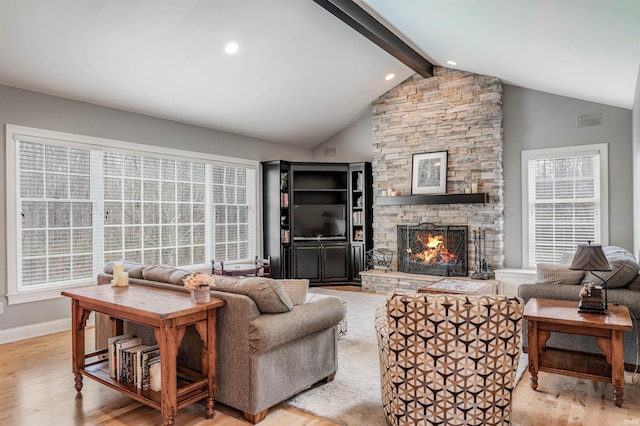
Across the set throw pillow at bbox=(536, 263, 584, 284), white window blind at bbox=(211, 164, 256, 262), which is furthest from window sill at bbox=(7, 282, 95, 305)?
throw pillow at bbox=(536, 263, 584, 284)

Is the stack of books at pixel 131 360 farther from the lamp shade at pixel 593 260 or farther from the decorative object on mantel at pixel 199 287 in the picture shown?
the lamp shade at pixel 593 260

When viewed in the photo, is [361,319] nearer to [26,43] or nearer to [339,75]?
[339,75]

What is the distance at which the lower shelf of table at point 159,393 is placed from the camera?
2.52 m

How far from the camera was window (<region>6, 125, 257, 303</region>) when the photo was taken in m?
4.47

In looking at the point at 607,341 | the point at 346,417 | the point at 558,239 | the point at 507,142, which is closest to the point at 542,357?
the point at 607,341

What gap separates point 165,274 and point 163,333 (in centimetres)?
86

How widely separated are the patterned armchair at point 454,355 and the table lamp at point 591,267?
1.08 m

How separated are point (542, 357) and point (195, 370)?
8.24 ft

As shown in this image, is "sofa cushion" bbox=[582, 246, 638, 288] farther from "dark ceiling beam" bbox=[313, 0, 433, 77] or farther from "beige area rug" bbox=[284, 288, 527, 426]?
"dark ceiling beam" bbox=[313, 0, 433, 77]


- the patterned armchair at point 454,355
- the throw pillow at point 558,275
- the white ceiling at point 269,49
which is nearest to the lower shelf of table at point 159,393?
the patterned armchair at point 454,355

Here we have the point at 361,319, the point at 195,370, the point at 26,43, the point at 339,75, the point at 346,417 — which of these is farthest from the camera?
the point at 339,75

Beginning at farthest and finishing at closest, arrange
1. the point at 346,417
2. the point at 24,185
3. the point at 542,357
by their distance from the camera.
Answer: the point at 24,185, the point at 542,357, the point at 346,417

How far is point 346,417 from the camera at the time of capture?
2.65 m

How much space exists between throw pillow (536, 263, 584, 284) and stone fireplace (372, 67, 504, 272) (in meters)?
2.66
